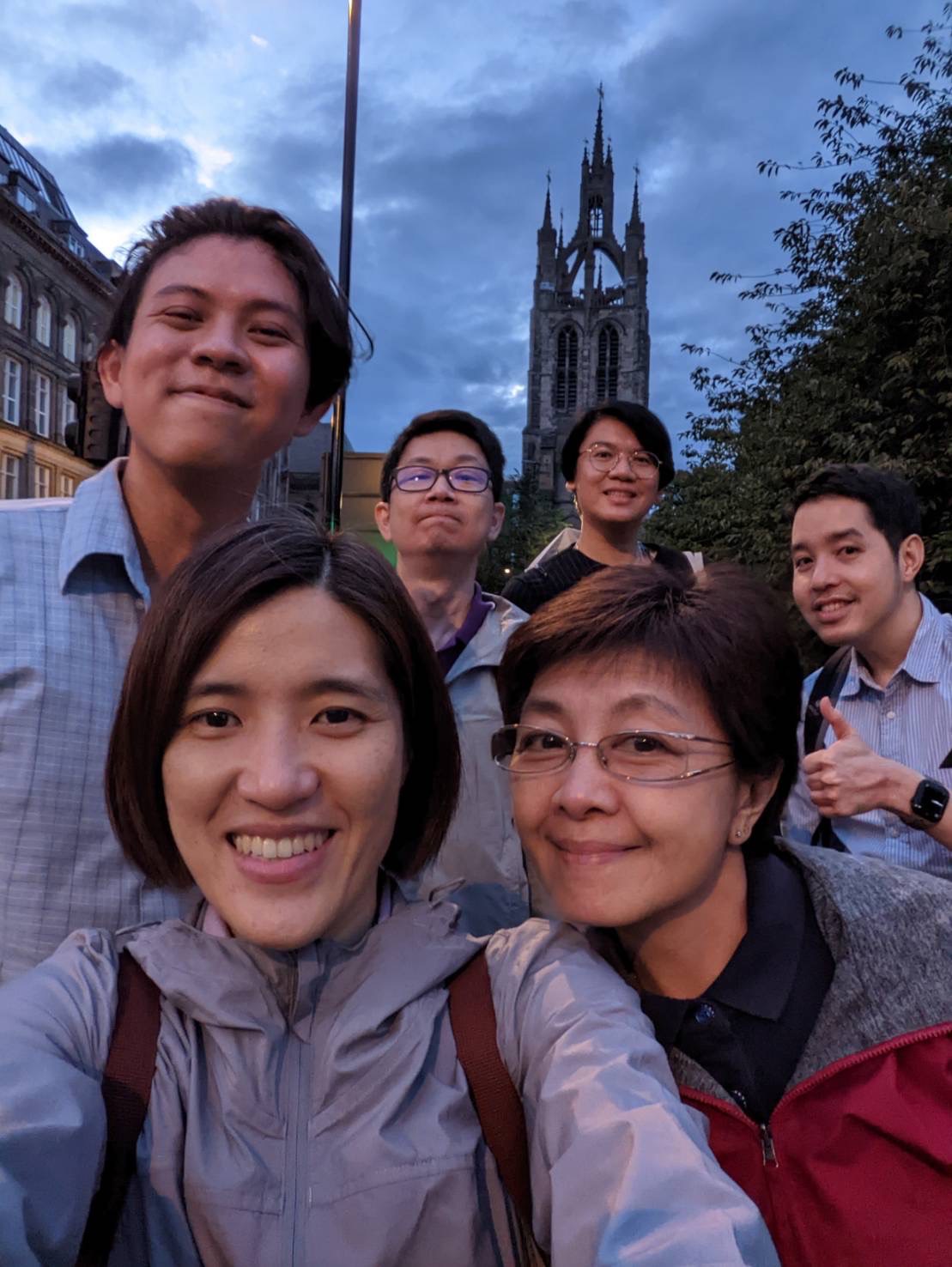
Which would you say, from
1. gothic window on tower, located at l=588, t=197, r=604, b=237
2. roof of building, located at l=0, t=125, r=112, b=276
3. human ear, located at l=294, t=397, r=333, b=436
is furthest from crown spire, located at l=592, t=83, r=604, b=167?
human ear, located at l=294, t=397, r=333, b=436

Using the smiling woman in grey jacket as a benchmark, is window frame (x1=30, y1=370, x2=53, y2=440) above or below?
above

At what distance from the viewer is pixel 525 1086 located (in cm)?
133

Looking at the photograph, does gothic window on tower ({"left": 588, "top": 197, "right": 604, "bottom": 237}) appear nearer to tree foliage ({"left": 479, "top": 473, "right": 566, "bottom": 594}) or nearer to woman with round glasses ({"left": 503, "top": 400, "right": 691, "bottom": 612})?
tree foliage ({"left": 479, "top": 473, "right": 566, "bottom": 594})

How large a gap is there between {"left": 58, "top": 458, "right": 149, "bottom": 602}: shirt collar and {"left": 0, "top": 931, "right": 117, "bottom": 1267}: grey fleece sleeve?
86cm

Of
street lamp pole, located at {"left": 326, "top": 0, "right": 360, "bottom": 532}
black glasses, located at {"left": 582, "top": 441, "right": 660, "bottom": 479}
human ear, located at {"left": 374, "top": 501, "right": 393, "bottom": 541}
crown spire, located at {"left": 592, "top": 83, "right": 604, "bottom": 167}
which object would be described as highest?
crown spire, located at {"left": 592, "top": 83, "right": 604, "bottom": 167}

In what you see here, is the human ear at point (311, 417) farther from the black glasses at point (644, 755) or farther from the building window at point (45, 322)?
the building window at point (45, 322)

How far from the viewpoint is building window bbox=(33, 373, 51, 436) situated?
33.0 m

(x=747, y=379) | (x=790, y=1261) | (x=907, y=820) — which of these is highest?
(x=747, y=379)

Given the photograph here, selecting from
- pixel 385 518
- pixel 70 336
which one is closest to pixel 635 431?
pixel 385 518

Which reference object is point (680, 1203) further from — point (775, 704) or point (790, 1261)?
point (775, 704)

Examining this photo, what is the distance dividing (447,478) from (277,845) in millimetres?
2093

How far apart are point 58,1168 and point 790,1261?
1.12 meters

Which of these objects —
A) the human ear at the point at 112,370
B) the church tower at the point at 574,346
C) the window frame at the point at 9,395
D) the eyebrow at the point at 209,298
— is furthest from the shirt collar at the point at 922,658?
the church tower at the point at 574,346

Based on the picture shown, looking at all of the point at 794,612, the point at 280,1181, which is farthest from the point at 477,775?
the point at 794,612
